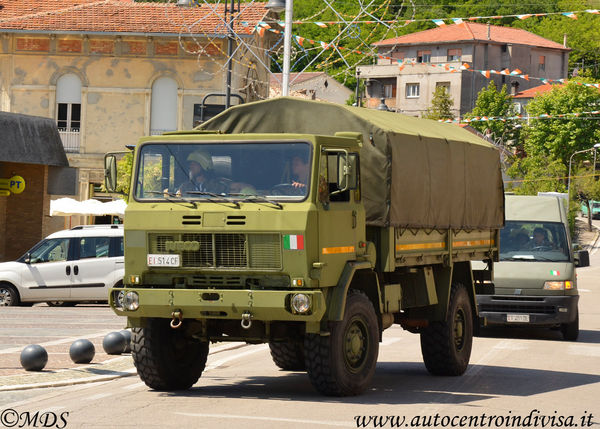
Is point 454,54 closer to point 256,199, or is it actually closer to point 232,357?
point 232,357

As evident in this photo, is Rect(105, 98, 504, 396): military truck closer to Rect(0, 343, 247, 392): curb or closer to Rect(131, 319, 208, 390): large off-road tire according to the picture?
Rect(131, 319, 208, 390): large off-road tire

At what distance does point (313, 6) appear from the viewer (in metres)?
78.4

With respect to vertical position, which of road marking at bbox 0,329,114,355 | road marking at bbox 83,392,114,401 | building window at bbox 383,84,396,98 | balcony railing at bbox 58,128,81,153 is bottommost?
road marking at bbox 0,329,114,355

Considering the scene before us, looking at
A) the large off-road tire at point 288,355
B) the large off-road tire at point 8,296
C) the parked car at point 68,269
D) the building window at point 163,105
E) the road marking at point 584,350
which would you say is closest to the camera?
the large off-road tire at point 288,355

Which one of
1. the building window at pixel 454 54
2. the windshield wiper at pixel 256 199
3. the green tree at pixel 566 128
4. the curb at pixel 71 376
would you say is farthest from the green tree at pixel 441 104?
the windshield wiper at pixel 256 199

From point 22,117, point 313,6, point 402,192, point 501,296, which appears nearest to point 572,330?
point 501,296

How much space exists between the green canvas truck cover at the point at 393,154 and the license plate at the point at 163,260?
2.08m

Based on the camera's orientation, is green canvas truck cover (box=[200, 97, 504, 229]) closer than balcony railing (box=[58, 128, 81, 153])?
Yes

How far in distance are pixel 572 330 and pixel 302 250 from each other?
10075 millimetres

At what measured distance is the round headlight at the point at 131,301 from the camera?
12.2m

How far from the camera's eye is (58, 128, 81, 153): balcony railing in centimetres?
5303

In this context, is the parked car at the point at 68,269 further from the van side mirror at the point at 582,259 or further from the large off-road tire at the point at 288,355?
the large off-road tire at the point at 288,355

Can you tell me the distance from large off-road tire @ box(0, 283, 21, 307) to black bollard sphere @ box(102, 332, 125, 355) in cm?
1166

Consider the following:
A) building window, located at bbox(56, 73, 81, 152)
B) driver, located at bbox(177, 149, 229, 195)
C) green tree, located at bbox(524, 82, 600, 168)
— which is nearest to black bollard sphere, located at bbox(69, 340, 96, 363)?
driver, located at bbox(177, 149, 229, 195)
